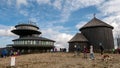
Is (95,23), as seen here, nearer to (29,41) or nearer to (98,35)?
(98,35)

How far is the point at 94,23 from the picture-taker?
6850 centimetres

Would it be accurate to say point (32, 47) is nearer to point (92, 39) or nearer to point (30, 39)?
point (30, 39)

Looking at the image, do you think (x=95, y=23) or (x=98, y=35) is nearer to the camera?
(x=98, y=35)

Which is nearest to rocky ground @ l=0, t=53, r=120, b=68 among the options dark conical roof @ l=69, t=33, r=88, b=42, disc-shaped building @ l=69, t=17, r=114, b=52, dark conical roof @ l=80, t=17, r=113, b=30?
dark conical roof @ l=69, t=33, r=88, b=42

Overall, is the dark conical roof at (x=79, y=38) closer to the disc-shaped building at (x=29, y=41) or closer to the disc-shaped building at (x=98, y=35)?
the disc-shaped building at (x=98, y=35)

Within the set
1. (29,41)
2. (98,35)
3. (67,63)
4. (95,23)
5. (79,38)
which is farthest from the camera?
(29,41)

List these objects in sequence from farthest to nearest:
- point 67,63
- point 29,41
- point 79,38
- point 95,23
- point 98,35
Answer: point 29,41 → point 95,23 → point 79,38 → point 98,35 → point 67,63

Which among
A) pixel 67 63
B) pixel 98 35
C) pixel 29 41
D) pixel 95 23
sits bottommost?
pixel 67 63

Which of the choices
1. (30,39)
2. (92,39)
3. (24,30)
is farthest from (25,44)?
(92,39)

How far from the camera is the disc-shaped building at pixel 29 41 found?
8244 centimetres

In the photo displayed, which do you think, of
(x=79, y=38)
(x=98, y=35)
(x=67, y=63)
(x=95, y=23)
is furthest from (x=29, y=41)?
(x=67, y=63)

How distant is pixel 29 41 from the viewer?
82438 mm

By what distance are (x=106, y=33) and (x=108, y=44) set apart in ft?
11.9

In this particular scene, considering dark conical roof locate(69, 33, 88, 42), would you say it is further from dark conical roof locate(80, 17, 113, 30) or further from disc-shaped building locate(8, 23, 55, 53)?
disc-shaped building locate(8, 23, 55, 53)
